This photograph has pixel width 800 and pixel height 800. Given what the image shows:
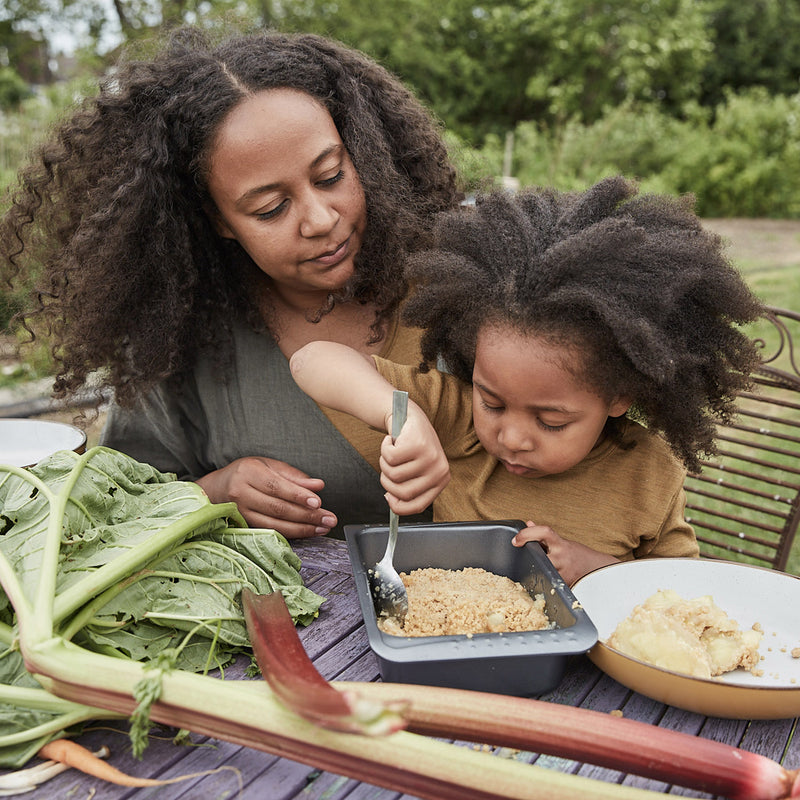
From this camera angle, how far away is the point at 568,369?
1.50m

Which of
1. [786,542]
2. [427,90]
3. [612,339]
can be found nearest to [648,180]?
[427,90]

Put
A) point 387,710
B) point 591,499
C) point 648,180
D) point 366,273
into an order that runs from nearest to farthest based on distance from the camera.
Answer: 1. point 387,710
2. point 591,499
3. point 366,273
4. point 648,180

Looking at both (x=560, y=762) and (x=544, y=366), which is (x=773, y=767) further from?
(x=544, y=366)

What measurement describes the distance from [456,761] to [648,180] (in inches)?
451

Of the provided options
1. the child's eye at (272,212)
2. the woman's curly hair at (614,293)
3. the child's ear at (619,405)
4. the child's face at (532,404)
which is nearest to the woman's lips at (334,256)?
the child's eye at (272,212)

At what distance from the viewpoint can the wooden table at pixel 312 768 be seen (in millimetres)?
1045

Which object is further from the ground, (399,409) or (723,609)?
(399,409)

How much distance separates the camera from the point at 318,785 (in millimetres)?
1055

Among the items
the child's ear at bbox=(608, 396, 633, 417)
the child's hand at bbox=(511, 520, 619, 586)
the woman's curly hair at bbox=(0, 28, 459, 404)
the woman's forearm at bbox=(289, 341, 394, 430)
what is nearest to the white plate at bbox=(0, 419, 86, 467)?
the woman's curly hair at bbox=(0, 28, 459, 404)

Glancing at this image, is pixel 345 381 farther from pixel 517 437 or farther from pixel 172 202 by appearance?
pixel 172 202

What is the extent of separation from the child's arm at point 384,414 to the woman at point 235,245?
0.67 ft

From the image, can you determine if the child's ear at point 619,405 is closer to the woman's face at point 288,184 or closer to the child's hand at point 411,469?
the child's hand at point 411,469

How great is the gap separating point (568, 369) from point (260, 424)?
95 cm

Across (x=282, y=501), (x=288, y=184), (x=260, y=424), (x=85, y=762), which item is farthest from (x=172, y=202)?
(x=85, y=762)
